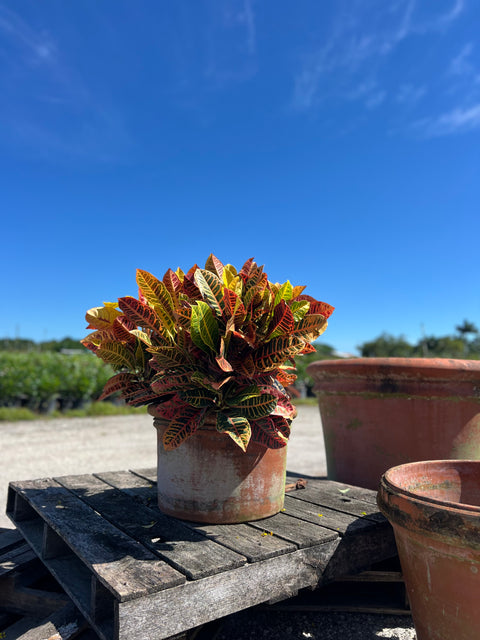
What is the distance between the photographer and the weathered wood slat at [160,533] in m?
1.39

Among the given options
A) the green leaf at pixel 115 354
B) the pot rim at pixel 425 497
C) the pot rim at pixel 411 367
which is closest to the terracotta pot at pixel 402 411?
the pot rim at pixel 411 367

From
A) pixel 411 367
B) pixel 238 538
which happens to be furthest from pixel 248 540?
pixel 411 367

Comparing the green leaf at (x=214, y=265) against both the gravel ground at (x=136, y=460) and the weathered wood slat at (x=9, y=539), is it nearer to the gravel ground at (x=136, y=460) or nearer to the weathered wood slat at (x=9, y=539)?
the gravel ground at (x=136, y=460)

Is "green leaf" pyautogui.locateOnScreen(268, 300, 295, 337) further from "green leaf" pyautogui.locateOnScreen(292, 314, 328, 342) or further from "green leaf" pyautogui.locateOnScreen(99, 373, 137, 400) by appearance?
"green leaf" pyautogui.locateOnScreen(99, 373, 137, 400)

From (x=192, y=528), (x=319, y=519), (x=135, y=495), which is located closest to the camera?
(x=192, y=528)

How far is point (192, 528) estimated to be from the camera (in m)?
1.70

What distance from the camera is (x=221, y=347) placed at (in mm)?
1567

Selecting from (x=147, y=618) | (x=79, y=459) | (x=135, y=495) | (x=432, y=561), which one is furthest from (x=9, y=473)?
(x=432, y=561)

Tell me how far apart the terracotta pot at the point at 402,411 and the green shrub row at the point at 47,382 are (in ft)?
23.0

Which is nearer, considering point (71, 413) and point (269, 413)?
point (269, 413)

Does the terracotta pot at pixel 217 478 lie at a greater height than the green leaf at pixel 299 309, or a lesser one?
lesser

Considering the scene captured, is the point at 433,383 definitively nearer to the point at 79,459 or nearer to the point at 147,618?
the point at 147,618

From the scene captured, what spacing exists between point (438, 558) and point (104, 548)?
1.04 meters

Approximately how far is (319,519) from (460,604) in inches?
25.7
